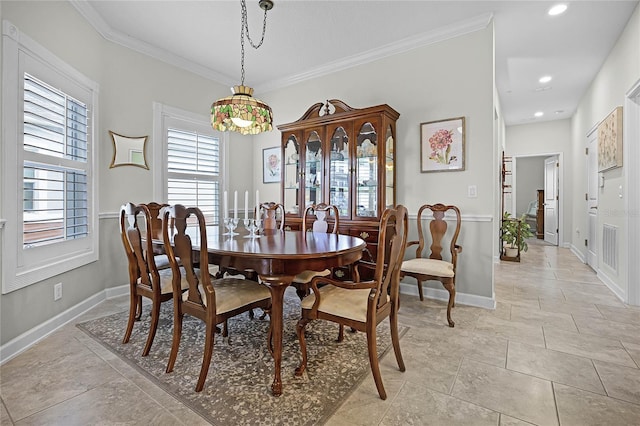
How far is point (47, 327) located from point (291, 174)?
2957 mm

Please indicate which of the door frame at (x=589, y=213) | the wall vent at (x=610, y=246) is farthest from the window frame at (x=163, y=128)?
the door frame at (x=589, y=213)

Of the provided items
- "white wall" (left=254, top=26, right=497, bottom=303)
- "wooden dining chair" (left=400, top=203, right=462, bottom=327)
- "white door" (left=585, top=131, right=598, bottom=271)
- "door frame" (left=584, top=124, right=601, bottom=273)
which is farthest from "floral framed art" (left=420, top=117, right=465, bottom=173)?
"white door" (left=585, top=131, right=598, bottom=271)

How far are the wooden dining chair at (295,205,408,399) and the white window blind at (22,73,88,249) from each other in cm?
221

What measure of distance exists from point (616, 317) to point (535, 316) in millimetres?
716

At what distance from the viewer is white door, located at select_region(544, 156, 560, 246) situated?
7.09 metres

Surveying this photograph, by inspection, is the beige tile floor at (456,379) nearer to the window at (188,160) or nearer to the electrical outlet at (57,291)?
the electrical outlet at (57,291)

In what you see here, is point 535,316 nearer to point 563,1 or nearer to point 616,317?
point 616,317

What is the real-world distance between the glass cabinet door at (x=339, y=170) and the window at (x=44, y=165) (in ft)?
8.13

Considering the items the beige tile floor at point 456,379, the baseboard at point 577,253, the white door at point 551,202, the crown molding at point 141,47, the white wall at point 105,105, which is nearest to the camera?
the beige tile floor at point 456,379

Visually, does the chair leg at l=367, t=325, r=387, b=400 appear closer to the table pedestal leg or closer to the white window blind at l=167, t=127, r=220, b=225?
the table pedestal leg

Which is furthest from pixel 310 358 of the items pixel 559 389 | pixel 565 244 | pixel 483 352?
pixel 565 244

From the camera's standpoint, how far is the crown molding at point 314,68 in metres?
2.99

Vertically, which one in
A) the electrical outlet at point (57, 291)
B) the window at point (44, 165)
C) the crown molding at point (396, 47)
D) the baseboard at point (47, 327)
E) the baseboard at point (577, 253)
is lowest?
the baseboard at point (47, 327)

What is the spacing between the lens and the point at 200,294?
71.4 inches
